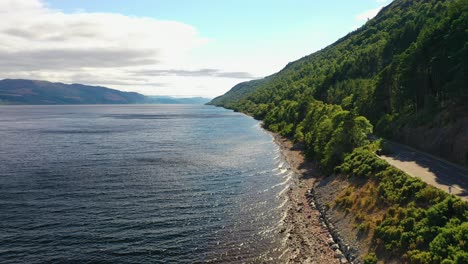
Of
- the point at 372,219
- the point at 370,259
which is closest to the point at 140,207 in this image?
the point at 372,219

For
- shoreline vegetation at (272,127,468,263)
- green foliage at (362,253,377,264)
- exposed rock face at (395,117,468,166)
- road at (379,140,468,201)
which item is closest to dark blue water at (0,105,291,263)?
shoreline vegetation at (272,127,468,263)

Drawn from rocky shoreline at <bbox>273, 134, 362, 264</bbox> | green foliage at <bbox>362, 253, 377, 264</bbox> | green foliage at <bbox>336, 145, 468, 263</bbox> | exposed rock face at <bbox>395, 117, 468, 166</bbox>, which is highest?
exposed rock face at <bbox>395, 117, 468, 166</bbox>

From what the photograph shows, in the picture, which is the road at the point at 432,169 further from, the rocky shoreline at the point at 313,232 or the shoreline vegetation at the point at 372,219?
the rocky shoreline at the point at 313,232

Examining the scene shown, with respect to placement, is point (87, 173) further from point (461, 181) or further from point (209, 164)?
point (461, 181)

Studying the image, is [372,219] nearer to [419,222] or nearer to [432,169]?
[419,222]

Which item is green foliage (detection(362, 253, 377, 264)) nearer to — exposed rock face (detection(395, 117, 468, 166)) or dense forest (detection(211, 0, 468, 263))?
dense forest (detection(211, 0, 468, 263))

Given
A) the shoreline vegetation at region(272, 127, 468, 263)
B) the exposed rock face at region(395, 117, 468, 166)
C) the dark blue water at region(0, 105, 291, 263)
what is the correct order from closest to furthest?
the shoreline vegetation at region(272, 127, 468, 263), the dark blue water at region(0, 105, 291, 263), the exposed rock face at region(395, 117, 468, 166)

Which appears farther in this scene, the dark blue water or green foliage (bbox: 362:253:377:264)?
the dark blue water

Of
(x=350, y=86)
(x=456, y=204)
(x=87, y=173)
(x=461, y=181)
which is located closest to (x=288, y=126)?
(x=350, y=86)
